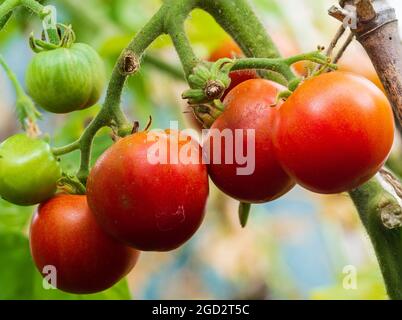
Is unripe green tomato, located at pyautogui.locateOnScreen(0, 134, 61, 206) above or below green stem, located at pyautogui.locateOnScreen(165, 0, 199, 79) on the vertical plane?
below

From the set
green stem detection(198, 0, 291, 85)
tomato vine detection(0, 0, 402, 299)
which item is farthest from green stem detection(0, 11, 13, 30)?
green stem detection(198, 0, 291, 85)

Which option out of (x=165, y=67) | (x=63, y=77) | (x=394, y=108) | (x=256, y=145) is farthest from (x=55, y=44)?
(x=165, y=67)

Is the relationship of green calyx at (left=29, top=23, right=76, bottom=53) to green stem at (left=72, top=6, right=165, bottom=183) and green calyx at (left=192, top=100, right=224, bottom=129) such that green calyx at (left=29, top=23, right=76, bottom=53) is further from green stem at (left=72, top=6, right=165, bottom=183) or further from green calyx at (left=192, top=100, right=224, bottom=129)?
green calyx at (left=192, top=100, right=224, bottom=129)

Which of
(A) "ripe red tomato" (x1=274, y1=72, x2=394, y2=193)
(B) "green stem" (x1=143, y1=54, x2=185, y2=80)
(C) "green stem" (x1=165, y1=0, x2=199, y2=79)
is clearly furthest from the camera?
(B) "green stem" (x1=143, y1=54, x2=185, y2=80)

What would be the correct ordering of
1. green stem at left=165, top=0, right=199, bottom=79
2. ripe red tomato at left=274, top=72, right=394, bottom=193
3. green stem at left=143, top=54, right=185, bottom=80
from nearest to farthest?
ripe red tomato at left=274, top=72, right=394, bottom=193 → green stem at left=165, top=0, right=199, bottom=79 → green stem at left=143, top=54, right=185, bottom=80

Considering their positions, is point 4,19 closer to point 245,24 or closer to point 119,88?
point 119,88

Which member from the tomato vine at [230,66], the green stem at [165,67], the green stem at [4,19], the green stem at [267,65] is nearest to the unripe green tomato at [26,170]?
the tomato vine at [230,66]
